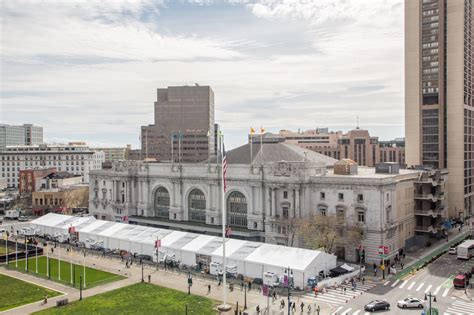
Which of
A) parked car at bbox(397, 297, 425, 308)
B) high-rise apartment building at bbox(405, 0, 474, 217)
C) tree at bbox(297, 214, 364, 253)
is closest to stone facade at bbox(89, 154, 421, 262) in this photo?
tree at bbox(297, 214, 364, 253)

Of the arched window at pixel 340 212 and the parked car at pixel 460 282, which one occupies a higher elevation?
the arched window at pixel 340 212

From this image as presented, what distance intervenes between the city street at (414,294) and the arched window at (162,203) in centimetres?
5463

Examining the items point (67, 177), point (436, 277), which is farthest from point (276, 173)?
point (67, 177)

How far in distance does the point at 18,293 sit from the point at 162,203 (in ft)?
158

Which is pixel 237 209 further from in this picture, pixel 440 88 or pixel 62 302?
pixel 440 88

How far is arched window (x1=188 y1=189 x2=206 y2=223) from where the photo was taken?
10238 cm

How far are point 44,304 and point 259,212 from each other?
1718 inches

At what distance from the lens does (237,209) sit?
9638 centimetres

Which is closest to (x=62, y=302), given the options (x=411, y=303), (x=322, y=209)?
(x=411, y=303)

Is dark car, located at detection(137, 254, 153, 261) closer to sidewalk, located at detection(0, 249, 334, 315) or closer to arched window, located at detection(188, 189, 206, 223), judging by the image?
sidewalk, located at detection(0, 249, 334, 315)

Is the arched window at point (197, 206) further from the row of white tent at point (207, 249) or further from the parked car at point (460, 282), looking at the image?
the parked car at point (460, 282)

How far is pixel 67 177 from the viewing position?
539 ft

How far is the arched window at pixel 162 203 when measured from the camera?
110125mm

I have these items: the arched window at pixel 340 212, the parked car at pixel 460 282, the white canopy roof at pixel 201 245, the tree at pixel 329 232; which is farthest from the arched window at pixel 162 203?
the parked car at pixel 460 282
